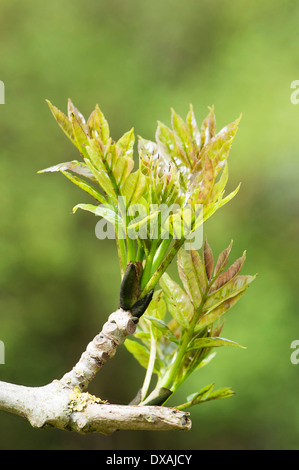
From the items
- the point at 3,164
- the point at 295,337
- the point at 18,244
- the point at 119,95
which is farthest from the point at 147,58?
the point at 295,337

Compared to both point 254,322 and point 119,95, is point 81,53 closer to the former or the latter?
point 119,95

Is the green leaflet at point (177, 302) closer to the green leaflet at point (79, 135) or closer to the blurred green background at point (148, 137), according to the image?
the green leaflet at point (79, 135)

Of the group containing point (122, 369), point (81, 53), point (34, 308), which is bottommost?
point (122, 369)

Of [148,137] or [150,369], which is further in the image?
[148,137]

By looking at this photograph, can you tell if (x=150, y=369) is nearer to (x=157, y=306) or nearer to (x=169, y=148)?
(x=157, y=306)

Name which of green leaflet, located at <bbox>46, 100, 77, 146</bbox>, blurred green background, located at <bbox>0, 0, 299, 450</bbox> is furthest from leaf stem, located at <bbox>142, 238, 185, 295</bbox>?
blurred green background, located at <bbox>0, 0, 299, 450</bbox>

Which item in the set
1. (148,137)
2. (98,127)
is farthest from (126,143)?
(148,137)
